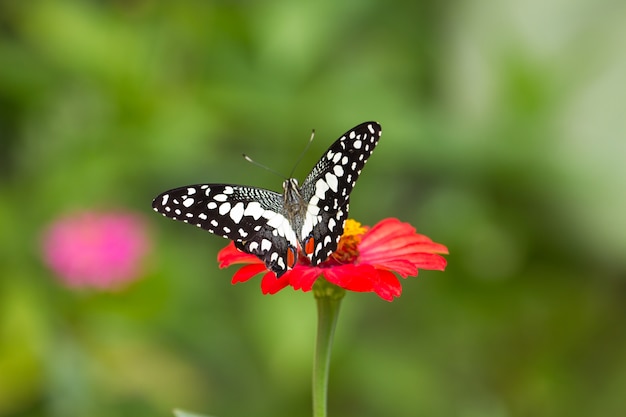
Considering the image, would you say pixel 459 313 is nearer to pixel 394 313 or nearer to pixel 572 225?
pixel 394 313

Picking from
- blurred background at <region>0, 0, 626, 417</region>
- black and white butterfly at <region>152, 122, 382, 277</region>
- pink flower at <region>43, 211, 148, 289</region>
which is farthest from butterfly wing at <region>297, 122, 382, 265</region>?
pink flower at <region>43, 211, 148, 289</region>

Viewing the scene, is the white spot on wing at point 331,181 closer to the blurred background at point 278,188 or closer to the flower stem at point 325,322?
the flower stem at point 325,322

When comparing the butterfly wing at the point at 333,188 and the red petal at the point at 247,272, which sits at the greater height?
the butterfly wing at the point at 333,188

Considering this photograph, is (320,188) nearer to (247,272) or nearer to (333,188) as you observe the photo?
(333,188)

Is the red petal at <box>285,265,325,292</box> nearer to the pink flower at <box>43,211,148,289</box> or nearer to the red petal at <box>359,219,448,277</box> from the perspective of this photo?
the red petal at <box>359,219,448,277</box>

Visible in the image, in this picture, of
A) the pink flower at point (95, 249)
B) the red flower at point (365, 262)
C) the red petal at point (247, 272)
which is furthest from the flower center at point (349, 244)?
the pink flower at point (95, 249)

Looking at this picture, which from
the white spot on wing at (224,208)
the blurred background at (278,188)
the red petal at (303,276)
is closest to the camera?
the red petal at (303,276)

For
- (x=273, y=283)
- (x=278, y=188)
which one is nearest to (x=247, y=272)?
(x=273, y=283)
